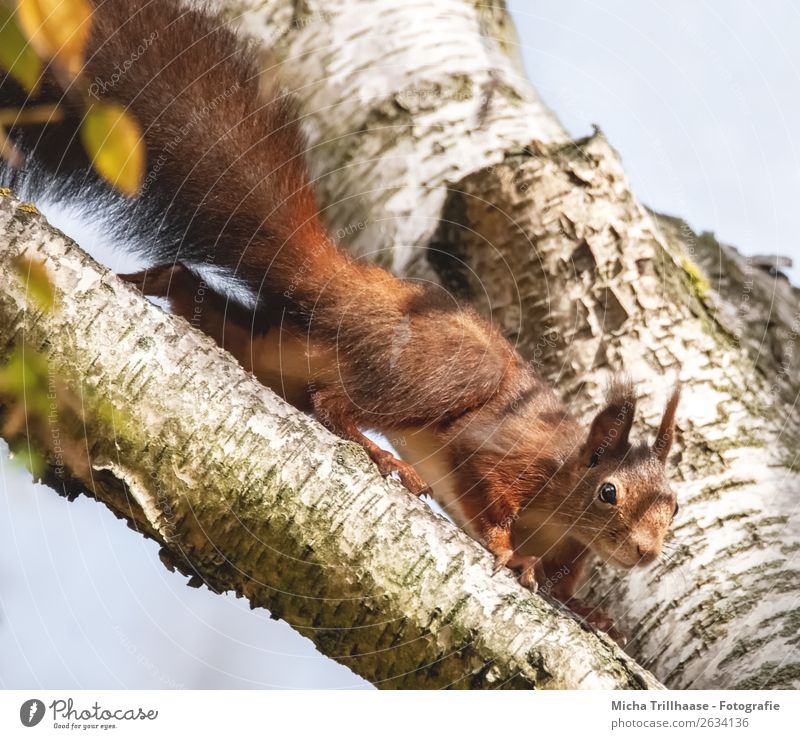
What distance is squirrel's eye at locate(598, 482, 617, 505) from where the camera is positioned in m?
1.60

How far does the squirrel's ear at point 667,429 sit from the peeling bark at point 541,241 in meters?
0.04

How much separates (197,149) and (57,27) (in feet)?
1.46

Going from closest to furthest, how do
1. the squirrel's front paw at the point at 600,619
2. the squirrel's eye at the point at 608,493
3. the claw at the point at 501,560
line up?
the claw at the point at 501,560, the squirrel's front paw at the point at 600,619, the squirrel's eye at the point at 608,493

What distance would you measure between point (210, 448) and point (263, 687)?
366mm

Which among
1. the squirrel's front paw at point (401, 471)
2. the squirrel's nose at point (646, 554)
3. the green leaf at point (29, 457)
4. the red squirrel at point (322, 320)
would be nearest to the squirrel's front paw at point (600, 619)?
the red squirrel at point (322, 320)

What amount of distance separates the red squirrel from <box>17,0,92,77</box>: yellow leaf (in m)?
0.06

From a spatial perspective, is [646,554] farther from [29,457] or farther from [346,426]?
[29,457]

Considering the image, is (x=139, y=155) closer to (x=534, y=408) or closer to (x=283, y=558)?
(x=283, y=558)

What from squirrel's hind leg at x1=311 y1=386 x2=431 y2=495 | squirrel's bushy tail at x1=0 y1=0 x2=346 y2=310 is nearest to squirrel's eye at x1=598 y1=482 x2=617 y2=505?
squirrel's hind leg at x1=311 y1=386 x2=431 y2=495

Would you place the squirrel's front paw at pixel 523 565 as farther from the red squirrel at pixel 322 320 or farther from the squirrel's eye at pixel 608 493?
the squirrel's eye at pixel 608 493

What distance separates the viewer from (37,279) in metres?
0.88

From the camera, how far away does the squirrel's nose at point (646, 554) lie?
149 centimetres

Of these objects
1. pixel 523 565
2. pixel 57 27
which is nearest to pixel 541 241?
pixel 523 565
